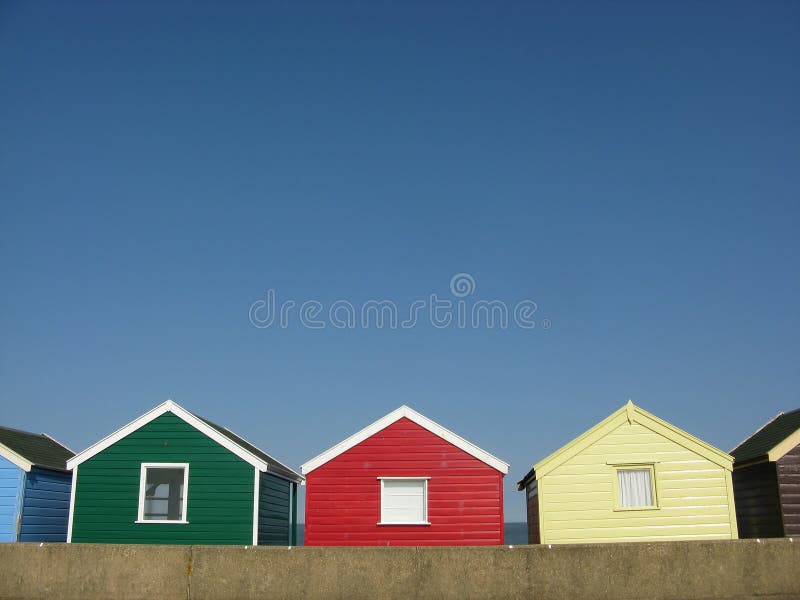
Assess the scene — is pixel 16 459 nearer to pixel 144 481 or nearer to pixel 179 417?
pixel 144 481

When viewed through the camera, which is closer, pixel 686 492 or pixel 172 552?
pixel 172 552

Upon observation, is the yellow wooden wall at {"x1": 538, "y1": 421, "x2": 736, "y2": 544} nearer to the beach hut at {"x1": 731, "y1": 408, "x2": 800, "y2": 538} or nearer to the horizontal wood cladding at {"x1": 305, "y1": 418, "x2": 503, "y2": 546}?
the beach hut at {"x1": 731, "y1": 408, "x2": 800, "y2": 538}

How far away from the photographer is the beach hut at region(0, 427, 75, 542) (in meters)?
22.6

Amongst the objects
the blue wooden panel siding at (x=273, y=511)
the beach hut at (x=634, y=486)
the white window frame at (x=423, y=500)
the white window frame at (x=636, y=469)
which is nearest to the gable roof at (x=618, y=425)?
the beach hut at (x=634, y=486)

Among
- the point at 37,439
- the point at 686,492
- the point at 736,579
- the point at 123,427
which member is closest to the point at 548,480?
the point at 686,492

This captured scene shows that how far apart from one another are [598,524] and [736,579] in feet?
25.5

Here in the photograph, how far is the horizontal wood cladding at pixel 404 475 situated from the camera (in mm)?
21141

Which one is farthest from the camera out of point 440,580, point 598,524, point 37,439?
point 37,439

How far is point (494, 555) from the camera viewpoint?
12.7m

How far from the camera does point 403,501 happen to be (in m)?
21.5

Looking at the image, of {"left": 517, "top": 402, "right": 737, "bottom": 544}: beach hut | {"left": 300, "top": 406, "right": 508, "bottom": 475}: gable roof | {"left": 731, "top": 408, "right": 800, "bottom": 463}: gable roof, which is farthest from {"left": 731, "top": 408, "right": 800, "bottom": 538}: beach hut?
{"left": 300, "top": 406, "right": 508, "bottom": 475}: gable roof

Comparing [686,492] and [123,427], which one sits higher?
[123,427]

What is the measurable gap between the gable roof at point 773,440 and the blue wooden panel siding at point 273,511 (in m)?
12.8

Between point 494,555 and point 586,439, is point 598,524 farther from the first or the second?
point 494,555
